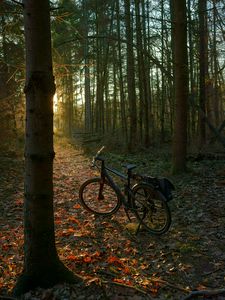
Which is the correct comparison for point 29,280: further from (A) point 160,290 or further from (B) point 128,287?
(A) point 160,290

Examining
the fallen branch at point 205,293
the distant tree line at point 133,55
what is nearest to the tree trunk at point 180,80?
the distant tree line at point 133,55

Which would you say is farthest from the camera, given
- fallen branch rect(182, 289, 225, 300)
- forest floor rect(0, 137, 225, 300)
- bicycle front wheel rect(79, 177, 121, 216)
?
bicycle front wheel rect(79, 177, 121, 216)

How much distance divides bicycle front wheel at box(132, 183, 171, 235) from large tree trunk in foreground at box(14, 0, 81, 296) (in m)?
2.16

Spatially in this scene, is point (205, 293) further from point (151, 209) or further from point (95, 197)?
point (95, 197)

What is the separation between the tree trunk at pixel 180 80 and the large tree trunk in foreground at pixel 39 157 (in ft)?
20.6

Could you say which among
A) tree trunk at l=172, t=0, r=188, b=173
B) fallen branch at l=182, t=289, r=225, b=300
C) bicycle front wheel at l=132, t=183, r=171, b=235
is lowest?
fallen branch at l=182, t=289, r=225, b=300

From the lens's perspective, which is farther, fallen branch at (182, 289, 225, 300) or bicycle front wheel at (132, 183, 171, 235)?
bicycle front wheel at (132, 183, 171, 235)

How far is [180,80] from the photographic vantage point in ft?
29.8

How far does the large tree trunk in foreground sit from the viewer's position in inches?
129

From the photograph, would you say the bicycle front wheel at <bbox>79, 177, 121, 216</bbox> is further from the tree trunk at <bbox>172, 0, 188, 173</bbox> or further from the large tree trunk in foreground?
the tree trunk at <bbox>172, 0, 188, 173</bbox>

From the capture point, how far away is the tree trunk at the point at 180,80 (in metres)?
8.91

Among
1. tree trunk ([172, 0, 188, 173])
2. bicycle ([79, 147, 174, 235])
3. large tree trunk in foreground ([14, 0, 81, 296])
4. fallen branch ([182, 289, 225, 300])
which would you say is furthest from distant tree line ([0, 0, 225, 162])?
fallen branch ([182, 289, 225, 300])

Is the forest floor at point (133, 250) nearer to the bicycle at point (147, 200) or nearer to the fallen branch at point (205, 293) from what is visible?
the fallen branch at point (205, 293)

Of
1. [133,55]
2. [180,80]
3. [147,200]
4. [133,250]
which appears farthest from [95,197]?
[133,55]
